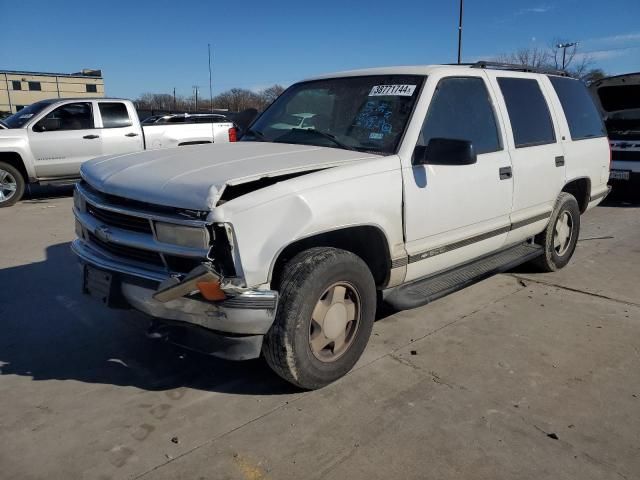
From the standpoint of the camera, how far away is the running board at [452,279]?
11.6 feet

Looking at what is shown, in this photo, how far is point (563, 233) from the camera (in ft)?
17.9

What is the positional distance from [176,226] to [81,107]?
29.1 ft

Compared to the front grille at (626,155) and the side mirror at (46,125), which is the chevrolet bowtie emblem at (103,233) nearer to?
the side mirror at (46,125)

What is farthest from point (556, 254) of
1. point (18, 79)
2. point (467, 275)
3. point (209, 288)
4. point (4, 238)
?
point (18, 79)

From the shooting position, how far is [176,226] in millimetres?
2652

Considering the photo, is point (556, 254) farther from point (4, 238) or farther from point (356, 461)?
point (4, 238)

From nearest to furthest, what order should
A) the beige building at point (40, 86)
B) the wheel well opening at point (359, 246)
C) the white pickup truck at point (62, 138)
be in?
1. the wheel well opening at point (359, 246)
2. the white pickup truck at point (62, 138)
3. the beige building at point (40, 86)

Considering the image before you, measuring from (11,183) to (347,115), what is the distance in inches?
312

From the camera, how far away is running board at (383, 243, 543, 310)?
3545 millimetres

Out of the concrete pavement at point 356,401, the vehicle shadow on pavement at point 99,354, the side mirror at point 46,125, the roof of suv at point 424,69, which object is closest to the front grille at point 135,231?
the vehicle shadow on pavement at point 99,354

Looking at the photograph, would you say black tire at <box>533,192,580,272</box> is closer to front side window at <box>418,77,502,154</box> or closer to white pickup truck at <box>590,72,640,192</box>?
front side window at <box>418,77,502,154</box>

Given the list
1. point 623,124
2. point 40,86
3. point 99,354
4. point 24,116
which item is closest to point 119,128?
point 24,116

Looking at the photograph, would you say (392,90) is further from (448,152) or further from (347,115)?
(448,152)

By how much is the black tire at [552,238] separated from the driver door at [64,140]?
813cm
